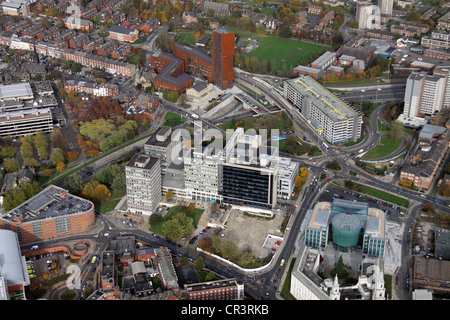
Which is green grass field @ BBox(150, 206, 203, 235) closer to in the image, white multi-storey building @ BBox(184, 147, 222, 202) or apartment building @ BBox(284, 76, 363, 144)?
white multi-storey building @ BBox(184, 147, 222, 202)

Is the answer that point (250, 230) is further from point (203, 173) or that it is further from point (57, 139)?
point (57, 139)

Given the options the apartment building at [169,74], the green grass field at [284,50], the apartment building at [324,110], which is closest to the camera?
the apartment building at [324,110]

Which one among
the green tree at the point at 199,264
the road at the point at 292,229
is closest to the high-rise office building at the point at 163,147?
the road at the point at 292,229

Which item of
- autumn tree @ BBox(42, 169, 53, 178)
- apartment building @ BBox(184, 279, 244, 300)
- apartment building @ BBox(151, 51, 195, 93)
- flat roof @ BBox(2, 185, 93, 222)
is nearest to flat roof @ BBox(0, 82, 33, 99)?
apartment building @ BBox(151, 51, 195, 93)

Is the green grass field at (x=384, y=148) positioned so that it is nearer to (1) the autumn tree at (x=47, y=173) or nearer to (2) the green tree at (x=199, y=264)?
(2) the green tree at (x=199, y=264)

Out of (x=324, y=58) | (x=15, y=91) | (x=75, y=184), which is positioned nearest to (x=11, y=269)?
(x=75, y=184)

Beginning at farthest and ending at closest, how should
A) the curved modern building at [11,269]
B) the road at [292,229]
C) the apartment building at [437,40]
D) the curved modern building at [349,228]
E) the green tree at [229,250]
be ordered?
the apartment building at [437,40], the green tree at [229,250], the curved modern building at [349,228], the road at [292,229], the curved modern building at [11,269]
